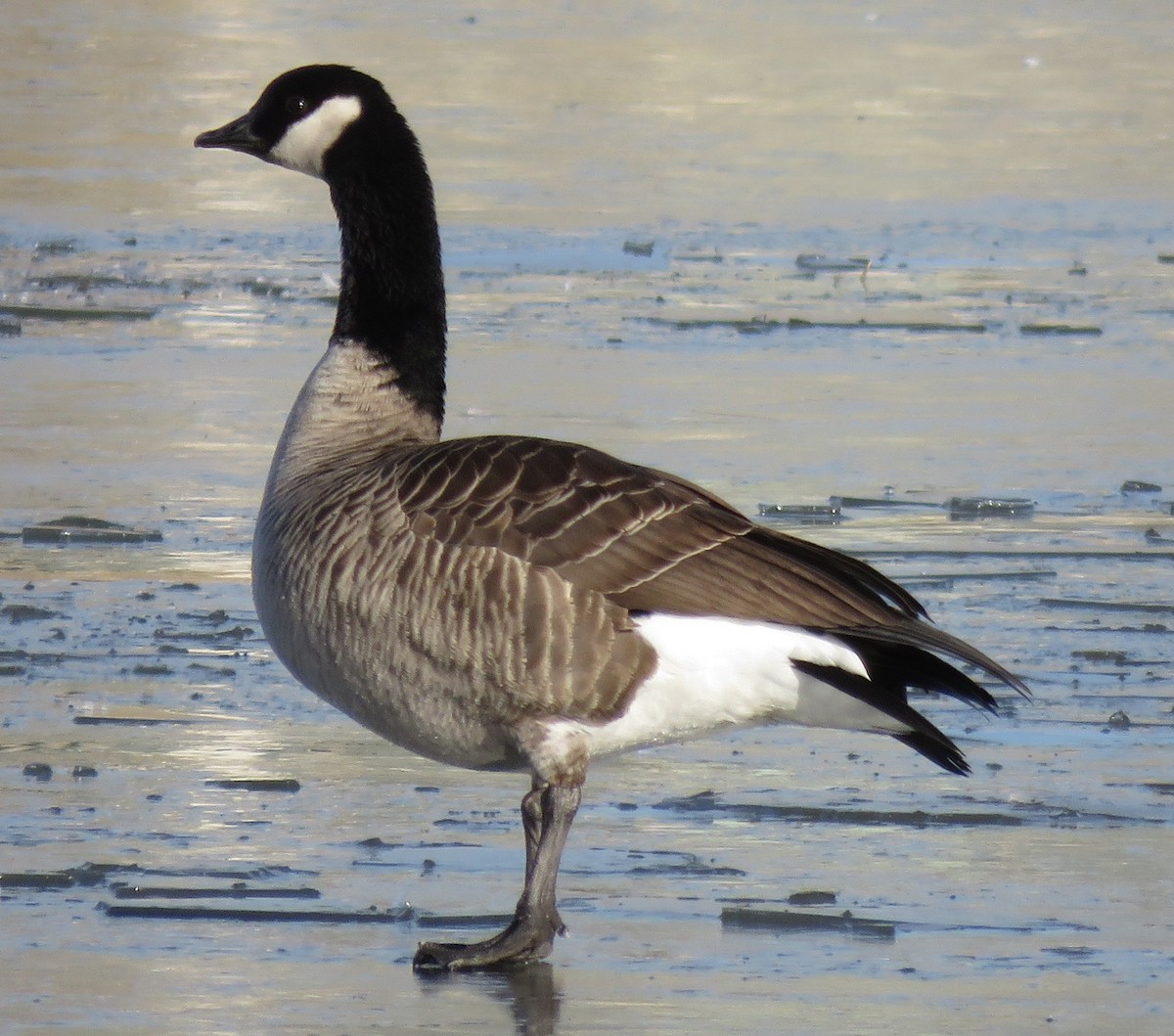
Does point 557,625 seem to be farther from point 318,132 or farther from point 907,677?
point 318,132

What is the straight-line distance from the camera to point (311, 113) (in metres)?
4.96

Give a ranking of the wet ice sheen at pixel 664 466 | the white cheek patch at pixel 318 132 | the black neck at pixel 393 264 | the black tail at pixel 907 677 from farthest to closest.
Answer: the white cheek patch at pixel 318 132, the black neck at pixel 393 264, the black tail at pixel 907 677, the wet ice sheen at pixel 664 466

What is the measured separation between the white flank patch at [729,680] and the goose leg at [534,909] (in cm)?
13

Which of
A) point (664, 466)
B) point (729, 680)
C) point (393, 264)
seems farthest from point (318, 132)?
point (664, 466)

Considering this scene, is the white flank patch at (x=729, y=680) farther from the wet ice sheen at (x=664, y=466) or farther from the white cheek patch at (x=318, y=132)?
the white cheek patch at (x=318, y=132)

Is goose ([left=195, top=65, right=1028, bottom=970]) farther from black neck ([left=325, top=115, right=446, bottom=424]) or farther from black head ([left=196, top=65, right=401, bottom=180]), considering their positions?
black head ([left=196, top=65, right=401, bottom=180])

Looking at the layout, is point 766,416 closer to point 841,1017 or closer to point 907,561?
point 907,561

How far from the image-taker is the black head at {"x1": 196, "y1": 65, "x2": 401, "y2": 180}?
4.93 m

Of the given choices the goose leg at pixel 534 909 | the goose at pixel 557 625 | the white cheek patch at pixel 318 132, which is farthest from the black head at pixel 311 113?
the goose leg at pixel 534 909

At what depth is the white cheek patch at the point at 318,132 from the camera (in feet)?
16.2

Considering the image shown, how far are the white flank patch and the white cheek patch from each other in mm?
1501

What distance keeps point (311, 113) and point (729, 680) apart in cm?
172

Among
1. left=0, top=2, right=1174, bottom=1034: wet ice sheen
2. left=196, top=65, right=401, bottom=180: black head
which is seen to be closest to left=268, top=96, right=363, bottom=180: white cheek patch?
left=196, top=65, right=401, bottom=180: black head

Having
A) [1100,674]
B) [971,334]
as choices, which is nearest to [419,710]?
[1100,674]
